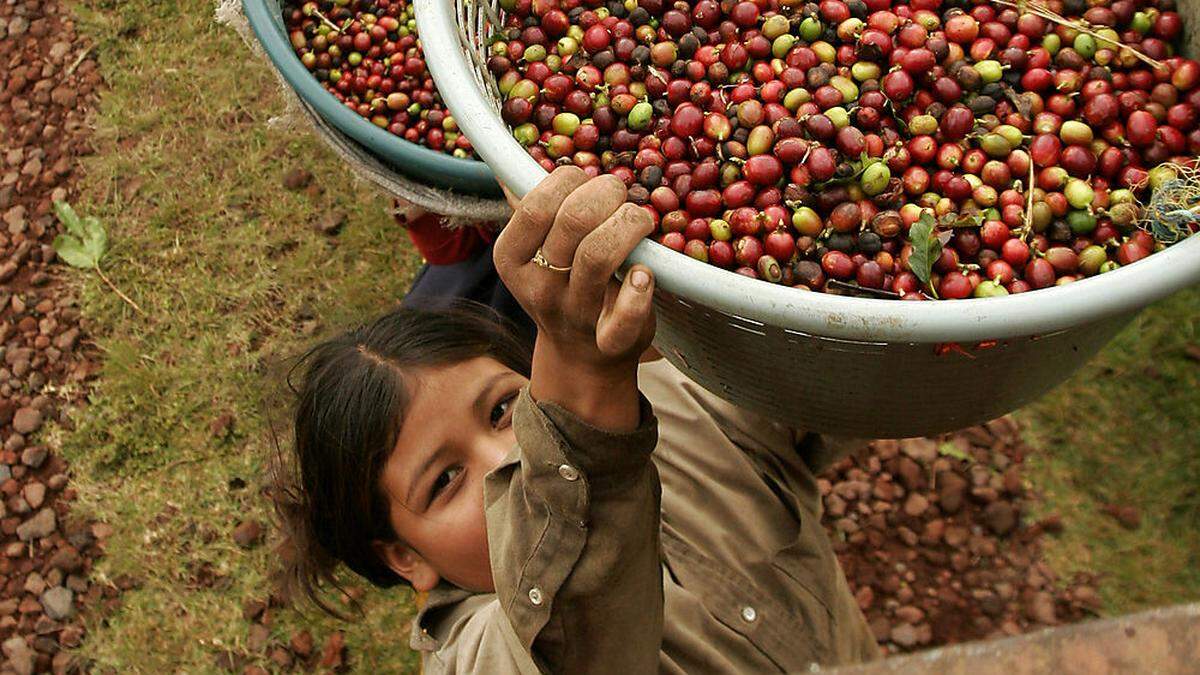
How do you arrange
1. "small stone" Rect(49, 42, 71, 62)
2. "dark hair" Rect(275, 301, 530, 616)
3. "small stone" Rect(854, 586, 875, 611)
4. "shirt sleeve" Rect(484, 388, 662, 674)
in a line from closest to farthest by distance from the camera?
"shirt sleeve" Rect(484, 388, 662, 674), "dark hair" Rect(275, 301, 530, 616), "small stone" Rect(854, 586, 875, 611), "small stone" Rect(49, 42, 71, 62)

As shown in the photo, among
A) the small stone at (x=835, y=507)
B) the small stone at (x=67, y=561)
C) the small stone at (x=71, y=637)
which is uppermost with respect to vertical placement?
the small stone at (x=835, y=507)

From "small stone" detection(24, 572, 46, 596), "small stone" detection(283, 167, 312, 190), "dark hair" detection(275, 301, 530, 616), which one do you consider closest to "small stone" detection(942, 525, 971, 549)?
"dark hair" detection(275, 301, 530, 616)

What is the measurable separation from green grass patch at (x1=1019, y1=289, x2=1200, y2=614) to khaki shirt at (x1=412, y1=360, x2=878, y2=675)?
3.37ft

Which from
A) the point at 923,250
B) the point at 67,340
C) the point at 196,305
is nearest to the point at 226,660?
the point at 196,305

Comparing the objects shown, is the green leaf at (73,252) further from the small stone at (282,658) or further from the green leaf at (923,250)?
the green leaf at (923,250)

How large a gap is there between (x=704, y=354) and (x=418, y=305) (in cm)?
94

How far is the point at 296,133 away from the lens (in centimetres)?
415

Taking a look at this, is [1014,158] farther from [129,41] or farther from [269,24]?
[129,41]

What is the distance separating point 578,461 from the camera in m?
1.36

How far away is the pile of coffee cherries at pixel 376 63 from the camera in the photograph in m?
2.83

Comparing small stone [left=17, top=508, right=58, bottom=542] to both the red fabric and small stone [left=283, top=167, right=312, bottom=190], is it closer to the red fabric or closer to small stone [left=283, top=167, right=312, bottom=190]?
small stone [left=283, top=167, right=312, bottom=190]

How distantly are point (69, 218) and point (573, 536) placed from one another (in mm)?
3499

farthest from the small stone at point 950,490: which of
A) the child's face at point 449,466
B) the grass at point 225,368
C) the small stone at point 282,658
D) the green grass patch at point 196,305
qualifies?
the small stone at point 282,658

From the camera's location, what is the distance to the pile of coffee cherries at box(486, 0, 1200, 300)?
1.51 metres
